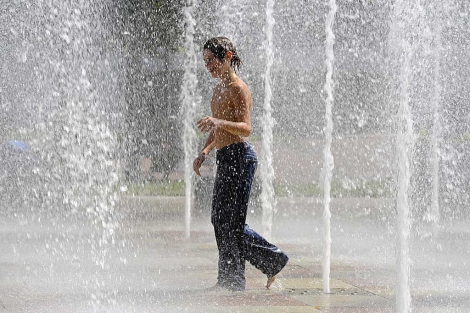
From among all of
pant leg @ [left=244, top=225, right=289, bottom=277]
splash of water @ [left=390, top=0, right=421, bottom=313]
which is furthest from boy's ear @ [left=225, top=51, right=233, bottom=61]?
splash of water @ [left=390, top=0, right=421, bottom=313]

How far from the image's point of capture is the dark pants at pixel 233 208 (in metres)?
5.40

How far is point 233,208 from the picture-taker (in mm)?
5402

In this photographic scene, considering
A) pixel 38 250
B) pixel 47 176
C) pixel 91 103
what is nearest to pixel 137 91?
pixel 91 103

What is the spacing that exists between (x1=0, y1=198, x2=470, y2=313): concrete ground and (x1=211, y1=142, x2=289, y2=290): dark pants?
15cm

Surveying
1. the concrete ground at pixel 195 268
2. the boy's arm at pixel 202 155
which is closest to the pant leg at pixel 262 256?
the concrete ground at pixel 195 268

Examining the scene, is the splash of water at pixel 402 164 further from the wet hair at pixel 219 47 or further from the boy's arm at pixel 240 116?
the wet hair at pixel 219 47

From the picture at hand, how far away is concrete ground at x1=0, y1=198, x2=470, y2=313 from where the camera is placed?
5148mm

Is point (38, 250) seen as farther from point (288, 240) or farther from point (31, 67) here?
point (31, 67)

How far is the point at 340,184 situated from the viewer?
1670cm

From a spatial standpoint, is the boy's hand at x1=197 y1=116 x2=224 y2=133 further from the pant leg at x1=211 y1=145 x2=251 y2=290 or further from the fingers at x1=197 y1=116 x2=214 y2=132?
the pant leg at x1=211 y1=145 x2=251 y2=290

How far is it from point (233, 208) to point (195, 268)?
4.06 ft

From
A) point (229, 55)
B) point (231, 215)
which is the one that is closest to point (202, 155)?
point (231, 215)

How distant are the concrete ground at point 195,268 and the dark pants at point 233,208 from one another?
152 millimetres

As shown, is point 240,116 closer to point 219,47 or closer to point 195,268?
point 219,47
